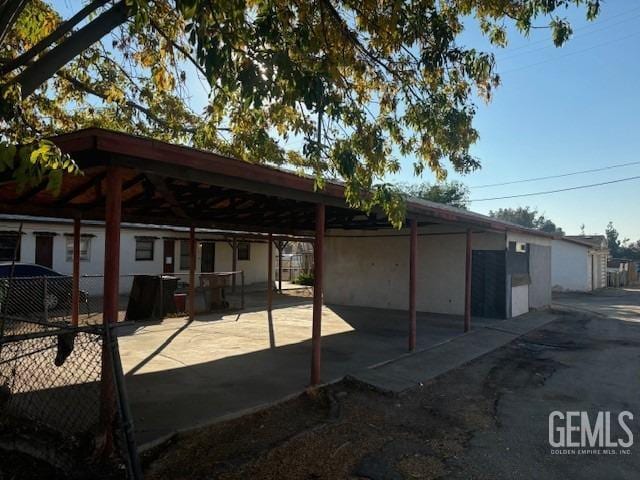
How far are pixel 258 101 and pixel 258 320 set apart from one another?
31.1 feet

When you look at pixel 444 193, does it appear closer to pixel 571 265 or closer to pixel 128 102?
pixel 571 265

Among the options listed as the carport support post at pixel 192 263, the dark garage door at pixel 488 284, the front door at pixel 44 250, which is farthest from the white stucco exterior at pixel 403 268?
the front door at pixel 44 250

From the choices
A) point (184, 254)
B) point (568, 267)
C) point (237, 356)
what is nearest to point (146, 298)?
point (237, 356)

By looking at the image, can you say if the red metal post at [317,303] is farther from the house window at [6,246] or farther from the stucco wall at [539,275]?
the house window at [6,246]

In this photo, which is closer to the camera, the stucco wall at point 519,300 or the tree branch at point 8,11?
the tree branch at point 8,11

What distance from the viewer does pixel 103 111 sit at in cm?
907

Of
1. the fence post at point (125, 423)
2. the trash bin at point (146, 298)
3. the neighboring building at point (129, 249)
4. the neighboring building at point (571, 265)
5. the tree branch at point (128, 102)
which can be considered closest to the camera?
the fence post at point (125, 423)

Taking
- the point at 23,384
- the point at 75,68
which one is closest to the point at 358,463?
the point at 23,384

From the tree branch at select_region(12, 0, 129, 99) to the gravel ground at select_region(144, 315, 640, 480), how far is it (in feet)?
12.2

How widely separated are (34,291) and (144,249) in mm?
8993

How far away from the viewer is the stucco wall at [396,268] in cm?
1409

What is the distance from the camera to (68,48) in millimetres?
4266

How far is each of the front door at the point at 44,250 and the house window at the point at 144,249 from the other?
11.5 feet

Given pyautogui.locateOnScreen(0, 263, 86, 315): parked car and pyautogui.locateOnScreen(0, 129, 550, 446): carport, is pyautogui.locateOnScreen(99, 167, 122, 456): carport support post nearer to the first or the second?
pyautogui.locateOnScreen(0, 129, 550, 446): carport
